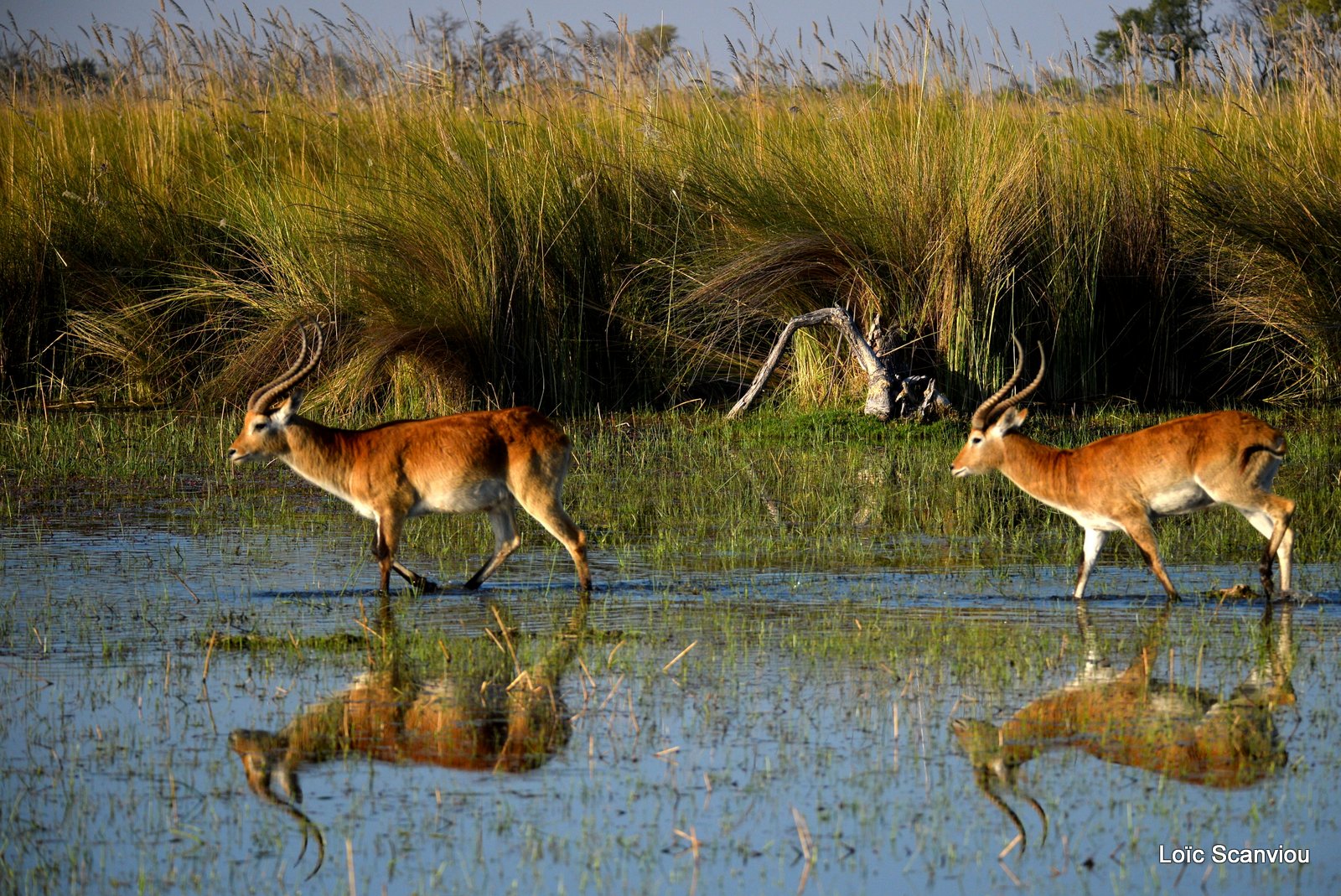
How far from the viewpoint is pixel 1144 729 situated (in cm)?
516

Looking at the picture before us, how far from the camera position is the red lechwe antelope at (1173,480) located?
23.8 feet

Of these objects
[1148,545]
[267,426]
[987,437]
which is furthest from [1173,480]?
[267,426]

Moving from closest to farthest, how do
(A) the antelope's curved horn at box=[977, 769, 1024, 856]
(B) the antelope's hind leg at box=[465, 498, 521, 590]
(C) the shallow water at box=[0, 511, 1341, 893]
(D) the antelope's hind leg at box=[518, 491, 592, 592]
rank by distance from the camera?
(C) the shallow water at box=[0, 511, 1341, 893] → (A) the antelope's curved horn at box=[977, 769, 1024, 856] → (D) the antelope's hind leg at box=[518, 491, 592, 592] → (B) the antelope's hind leg at box=[465, 498, 521, 590]

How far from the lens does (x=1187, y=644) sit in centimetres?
631

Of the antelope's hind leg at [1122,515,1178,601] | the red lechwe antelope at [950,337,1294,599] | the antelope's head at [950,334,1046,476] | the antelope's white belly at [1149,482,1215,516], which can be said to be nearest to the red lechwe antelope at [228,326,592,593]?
the antelope's head at [950,334,1046,476]

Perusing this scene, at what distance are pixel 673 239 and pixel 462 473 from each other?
6726mm

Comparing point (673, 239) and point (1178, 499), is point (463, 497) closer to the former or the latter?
point (1178, 499)

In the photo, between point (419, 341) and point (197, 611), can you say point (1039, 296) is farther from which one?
point (197, 611)

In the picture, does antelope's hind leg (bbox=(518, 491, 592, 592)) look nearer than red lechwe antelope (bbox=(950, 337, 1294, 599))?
No

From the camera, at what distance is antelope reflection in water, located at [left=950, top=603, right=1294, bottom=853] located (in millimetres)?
4781

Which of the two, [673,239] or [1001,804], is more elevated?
[673,239]

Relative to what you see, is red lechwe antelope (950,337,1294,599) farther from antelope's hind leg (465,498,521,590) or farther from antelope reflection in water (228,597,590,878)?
antelope reflection in water (228,597,590,878)

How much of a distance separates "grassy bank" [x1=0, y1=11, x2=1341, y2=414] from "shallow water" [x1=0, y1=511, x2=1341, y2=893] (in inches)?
214

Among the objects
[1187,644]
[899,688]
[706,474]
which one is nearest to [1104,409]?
[706,474]
